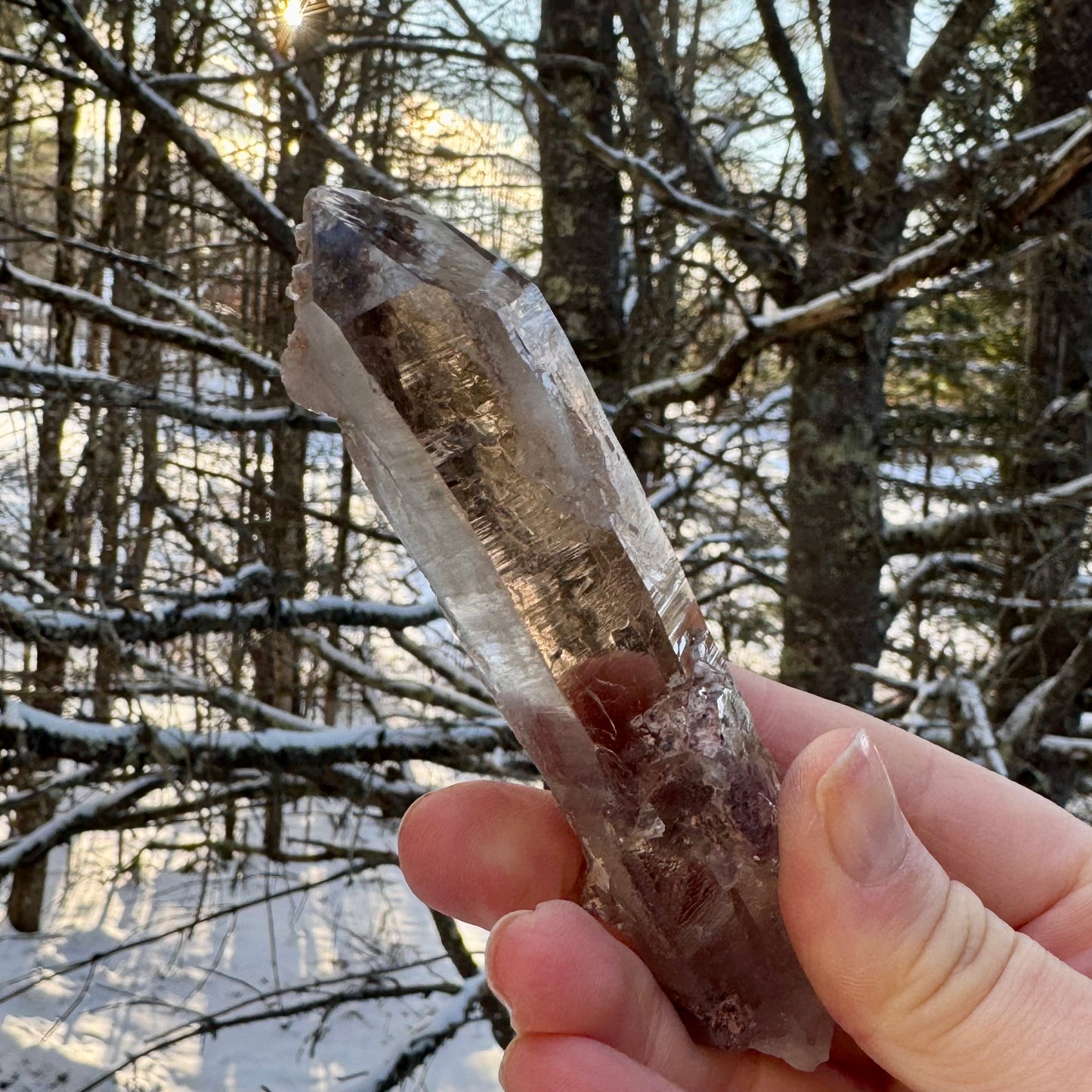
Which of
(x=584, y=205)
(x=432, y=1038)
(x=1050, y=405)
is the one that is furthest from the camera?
(x=1050, y=405)

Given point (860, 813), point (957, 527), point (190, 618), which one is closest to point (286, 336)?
point (190, 618)

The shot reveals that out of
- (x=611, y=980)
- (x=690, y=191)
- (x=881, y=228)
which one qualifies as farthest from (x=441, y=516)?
(x=690, y=191)

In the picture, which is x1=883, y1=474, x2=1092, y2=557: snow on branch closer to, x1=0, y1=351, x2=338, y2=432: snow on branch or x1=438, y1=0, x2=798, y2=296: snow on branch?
x1=438, y1=0, x2=798, y2=296: snow on branch

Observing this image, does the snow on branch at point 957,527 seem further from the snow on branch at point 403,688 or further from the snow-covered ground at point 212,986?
the snow-covered ground at point 212,986

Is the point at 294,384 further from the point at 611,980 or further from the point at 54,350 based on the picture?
the point at 54,350

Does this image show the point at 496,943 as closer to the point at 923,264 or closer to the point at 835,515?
the point at 923,264

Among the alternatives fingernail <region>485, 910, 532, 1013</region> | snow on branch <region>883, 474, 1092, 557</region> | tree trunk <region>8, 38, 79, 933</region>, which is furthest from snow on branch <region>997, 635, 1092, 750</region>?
tree trunk <region>8, 38, 79, 933</region>

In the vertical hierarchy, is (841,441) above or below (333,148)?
below

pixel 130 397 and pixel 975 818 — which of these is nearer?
pixel 975 818
